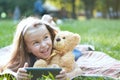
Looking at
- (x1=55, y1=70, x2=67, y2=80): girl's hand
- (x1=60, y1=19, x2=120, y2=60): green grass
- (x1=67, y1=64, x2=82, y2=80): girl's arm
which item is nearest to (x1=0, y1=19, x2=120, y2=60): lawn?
(x1=60, y1=19, x2=120, y2=60): green grass

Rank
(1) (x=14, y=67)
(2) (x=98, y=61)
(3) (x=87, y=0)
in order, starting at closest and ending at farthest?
(1) (x=14, y=67), (2) (x=98, y=61), (3) (x=87, y=0)

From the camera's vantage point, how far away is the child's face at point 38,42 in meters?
3.77

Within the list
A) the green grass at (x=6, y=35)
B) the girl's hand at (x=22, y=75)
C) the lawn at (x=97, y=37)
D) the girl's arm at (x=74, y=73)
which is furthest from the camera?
the green grass at (x=6, y=35)

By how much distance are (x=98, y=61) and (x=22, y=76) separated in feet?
5.05

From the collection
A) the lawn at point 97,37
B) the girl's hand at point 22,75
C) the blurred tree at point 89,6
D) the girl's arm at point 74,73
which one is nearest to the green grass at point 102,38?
the lawn at point 97,37

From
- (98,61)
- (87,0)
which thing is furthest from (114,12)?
(98,61)

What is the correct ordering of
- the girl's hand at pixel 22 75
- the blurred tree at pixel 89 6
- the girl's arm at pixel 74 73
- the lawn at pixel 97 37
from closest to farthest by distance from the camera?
the girl's hand at pixel 22 75 → the girl's arm at pixel 74 73 → the lawn at pixel 97 37 → the blurred tree at pixel 89 6

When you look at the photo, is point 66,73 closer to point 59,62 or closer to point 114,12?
point 59,62

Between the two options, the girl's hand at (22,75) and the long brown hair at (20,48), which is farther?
the long brown hair at (20,48)

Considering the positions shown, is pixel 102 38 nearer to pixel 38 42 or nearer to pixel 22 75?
pixel 38 42

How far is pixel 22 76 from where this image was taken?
11.3ft

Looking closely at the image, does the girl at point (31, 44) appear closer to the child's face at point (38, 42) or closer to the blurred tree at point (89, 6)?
the child's face at point (38, 42)

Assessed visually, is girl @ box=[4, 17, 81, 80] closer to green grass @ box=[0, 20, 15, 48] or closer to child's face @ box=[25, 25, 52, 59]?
child's face @ box=[25, 25, 52, 59]

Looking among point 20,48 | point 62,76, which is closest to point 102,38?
point 20,48
